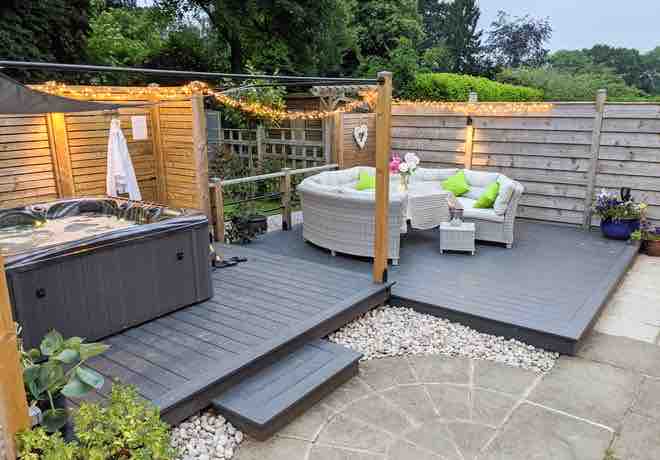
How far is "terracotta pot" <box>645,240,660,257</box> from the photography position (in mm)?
6156

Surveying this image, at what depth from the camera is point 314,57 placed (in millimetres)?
13641

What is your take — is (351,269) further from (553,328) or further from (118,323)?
(118,323)

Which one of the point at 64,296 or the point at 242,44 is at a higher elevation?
the point at 242,44

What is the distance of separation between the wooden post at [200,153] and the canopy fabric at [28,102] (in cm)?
222

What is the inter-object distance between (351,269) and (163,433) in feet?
11.2

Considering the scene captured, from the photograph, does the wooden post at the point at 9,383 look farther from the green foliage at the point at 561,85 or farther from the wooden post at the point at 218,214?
the green foliage at the point at 561,85

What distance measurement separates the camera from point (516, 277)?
5.07m

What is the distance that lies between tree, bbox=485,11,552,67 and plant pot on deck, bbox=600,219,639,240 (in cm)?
3305

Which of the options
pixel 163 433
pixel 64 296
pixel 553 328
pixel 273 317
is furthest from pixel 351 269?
pixel 163 433

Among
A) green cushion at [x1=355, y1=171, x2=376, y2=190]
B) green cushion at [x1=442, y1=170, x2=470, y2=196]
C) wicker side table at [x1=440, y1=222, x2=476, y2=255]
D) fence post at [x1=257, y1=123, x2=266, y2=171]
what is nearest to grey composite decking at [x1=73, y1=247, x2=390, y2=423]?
wicker side table at [x1=440, y1=222, x2=476, y2=255]

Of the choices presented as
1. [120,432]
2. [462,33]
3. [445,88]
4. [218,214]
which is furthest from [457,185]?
[462,33]

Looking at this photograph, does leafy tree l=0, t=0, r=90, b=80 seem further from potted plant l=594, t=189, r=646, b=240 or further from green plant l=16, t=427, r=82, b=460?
potted plant l=594, t=189, r=646, b=240

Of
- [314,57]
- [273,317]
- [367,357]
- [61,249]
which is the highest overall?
[314,57]

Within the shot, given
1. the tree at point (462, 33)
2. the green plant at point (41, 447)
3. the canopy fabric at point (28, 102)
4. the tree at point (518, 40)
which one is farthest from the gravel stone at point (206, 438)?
the tree at point (518, 40)
